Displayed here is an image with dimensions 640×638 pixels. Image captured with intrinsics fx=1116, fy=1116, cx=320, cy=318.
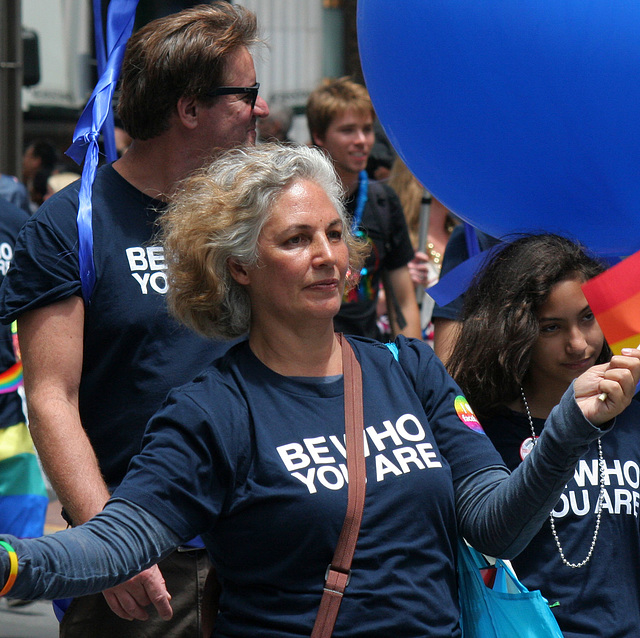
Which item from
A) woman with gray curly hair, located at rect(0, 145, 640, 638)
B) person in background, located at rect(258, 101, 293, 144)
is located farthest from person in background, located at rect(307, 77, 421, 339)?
woman with gray curly hair, located at rect(0, 145, 640, 638)

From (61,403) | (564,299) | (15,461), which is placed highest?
(564,299)

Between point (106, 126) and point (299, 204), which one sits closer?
point (299, 204)

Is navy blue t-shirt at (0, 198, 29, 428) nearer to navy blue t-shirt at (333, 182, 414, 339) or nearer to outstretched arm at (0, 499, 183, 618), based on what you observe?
navy blue t-shirt at (333, 182, 414, 339)

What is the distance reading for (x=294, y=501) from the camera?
194cm

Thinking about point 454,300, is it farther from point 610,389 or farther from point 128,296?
point 610,389

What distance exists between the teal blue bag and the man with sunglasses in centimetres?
66

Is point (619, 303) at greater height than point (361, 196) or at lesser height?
greater

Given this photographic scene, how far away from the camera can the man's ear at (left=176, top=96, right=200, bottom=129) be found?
2680mm

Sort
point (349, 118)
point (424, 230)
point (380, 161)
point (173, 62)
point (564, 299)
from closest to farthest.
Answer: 1. point (564, 299)
2. point (173, 62)
3. point (349, 118)
4. point (424, 230)
5. point (380, 161)

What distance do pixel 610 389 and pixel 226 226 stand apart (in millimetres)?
804

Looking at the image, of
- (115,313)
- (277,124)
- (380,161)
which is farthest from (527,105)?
(277,124)

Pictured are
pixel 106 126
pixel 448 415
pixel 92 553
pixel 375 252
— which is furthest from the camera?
pixel 375 252

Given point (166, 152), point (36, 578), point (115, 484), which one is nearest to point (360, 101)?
point (166, 152)

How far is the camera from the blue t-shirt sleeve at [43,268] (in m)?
2.47
